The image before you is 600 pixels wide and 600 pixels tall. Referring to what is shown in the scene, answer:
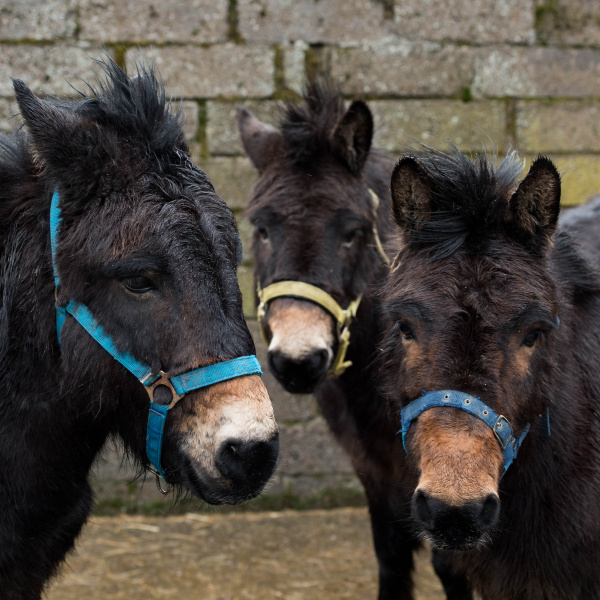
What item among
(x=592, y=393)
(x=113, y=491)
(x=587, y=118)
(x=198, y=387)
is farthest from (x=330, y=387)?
(x=587, y=118)

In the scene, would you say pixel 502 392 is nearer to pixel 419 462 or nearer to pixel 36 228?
pixel 419 462

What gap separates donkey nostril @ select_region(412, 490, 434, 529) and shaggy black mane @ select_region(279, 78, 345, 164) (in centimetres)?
200

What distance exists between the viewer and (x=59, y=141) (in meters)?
1.91

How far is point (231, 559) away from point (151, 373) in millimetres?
2805

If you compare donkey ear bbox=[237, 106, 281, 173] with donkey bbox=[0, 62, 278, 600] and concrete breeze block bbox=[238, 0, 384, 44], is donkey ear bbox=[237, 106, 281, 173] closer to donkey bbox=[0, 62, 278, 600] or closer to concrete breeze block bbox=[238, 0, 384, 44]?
concrete breeze block bbox=[238, 0, 384, 44]

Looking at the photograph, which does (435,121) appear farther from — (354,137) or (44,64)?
(44,64)

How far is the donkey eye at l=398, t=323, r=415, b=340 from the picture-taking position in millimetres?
2171

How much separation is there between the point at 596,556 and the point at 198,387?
54.1 inches

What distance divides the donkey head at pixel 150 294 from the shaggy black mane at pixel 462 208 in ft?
2.21

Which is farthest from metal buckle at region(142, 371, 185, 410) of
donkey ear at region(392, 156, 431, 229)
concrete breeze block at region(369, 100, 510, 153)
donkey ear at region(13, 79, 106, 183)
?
concrete breeze block at region(369, 100, 510, 153)

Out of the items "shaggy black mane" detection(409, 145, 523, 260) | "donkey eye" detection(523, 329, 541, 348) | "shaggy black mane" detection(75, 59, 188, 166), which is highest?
"shaggy black mane" detection(75, 59, 188, 166)

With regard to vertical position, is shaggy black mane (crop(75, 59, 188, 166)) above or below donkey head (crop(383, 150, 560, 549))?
above

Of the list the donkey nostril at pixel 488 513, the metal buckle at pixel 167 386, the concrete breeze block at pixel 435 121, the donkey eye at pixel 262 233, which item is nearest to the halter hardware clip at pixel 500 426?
the donkey nostril at pixel 488 513

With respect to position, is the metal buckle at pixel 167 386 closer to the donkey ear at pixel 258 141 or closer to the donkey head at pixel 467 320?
the donkey head at pixel 467 320
